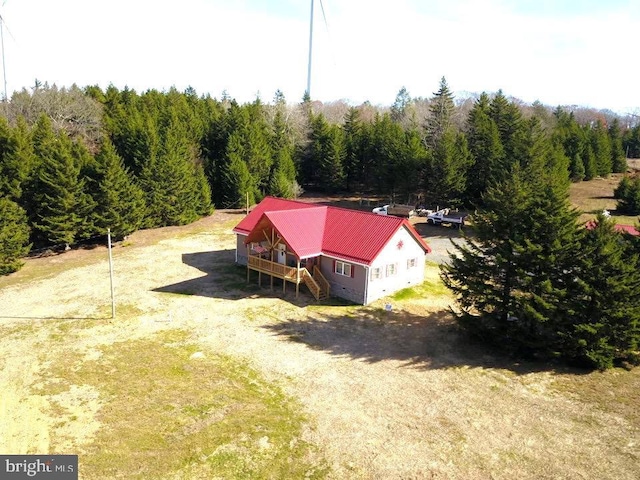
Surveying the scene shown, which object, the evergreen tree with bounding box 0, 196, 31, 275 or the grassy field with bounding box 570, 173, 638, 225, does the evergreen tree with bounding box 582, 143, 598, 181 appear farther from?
the evergreen tree with bounding box 0, 196, 31, 275

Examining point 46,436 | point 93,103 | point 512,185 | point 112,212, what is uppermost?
point 93,103

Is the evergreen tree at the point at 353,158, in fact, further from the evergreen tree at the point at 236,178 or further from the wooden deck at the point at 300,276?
the wooden deck at the point at 300,276

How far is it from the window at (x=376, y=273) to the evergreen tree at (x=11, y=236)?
3102cm

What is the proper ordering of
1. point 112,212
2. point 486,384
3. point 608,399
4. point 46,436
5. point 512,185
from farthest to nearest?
1. point 112,212
2. point 512,185
3. point 486,384
4. point 608,399
5. point 46,436

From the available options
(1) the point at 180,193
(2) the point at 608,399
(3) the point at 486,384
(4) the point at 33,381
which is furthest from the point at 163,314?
(1) the point at 180,193

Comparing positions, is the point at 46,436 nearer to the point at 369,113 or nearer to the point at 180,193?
the point at 180,193

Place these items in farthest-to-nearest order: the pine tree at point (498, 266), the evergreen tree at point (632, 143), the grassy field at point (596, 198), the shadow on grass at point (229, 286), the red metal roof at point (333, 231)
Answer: the evergreen tree at point (632, 143) < the grassy field at point (596, 198) < the shadow on grass at point (229, 286) < the red metal roof at point (333, 231) < the pine tree at point (498, 266)

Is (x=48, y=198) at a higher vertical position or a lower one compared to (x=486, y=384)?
higher

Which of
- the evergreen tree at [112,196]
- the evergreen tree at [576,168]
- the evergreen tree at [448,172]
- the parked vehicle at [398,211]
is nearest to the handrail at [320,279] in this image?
the evergreen tree at [112,196]

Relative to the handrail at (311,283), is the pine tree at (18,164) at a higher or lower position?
higher

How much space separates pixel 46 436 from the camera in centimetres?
1900

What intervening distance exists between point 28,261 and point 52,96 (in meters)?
31.1

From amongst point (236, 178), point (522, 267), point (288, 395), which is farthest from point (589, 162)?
point (288, 395)

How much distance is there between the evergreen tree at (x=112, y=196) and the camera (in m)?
47.9
